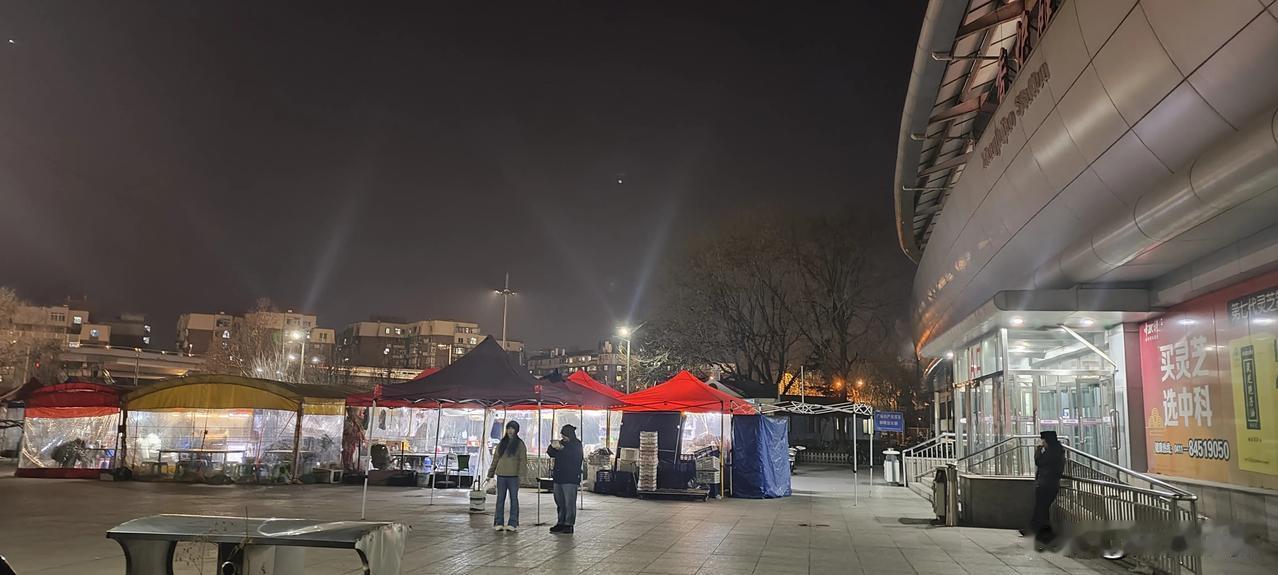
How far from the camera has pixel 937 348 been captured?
70.7 ft

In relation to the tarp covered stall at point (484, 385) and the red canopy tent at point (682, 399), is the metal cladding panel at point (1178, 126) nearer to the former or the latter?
the red canopy tent at point (682, 399)

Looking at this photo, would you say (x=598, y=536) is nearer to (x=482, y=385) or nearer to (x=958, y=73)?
(x=482, y=385)

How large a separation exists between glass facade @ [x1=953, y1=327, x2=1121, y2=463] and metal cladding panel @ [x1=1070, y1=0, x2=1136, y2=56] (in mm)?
5697

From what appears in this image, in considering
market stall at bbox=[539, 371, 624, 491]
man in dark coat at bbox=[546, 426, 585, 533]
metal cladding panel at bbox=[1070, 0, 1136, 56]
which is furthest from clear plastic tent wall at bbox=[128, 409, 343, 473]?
metal cladding panel at bbox=[1070, 0, 1136, 56]

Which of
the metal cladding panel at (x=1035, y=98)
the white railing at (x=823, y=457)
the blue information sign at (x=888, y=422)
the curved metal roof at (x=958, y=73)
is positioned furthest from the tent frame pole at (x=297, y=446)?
the white railing at (x=823, y=457)

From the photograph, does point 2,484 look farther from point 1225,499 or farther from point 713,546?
point 1225,499

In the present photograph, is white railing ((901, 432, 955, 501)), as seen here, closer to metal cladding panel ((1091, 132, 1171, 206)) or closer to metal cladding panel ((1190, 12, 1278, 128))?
metal cladding panel ((1091, 132, 1171, 206))

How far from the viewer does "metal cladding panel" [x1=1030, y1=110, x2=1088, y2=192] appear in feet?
40.5

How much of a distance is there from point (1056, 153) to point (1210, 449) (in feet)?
15.6

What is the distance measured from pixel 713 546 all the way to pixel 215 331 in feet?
488

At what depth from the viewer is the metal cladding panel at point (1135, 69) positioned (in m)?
9.36

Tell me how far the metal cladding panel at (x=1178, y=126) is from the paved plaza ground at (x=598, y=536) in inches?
197

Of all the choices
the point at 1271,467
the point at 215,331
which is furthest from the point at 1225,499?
the point at 215,331

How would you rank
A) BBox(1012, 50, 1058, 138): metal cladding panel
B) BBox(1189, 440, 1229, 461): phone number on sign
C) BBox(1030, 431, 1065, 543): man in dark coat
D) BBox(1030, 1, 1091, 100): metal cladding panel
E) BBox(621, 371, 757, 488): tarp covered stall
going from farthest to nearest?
BBox(621, 371, 757, 488): tarp covered stall < BBox(1012, 50, 1058, 138): metal cladding panel < BBox(1030, 431, 1065, 543): man in dark coat < BBox(1030, 1, 1091, 100): metal cladding panel < BBox(1189, 440, 1229, 461): phone number on sign
